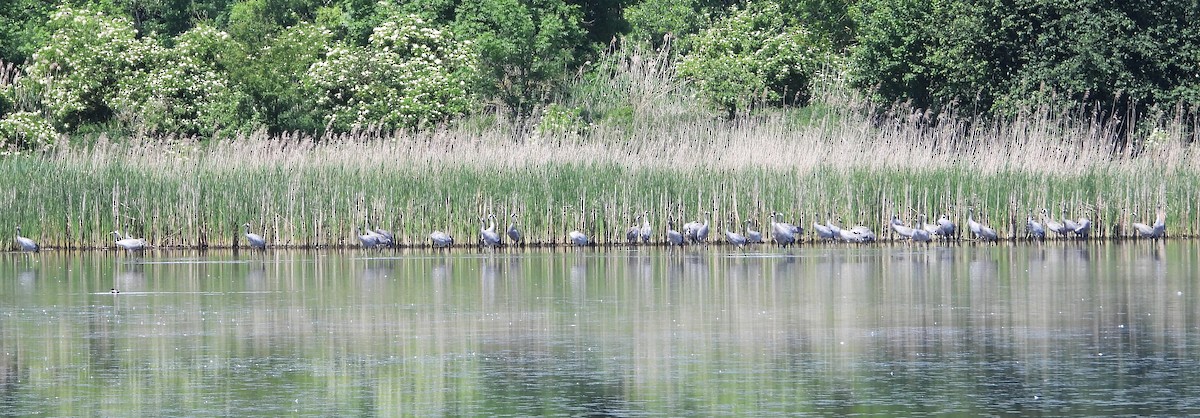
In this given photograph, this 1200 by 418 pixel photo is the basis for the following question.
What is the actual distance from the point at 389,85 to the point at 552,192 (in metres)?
14.0

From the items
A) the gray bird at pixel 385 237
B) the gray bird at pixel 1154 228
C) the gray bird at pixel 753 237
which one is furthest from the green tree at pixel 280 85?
the gray bird at pixel 1154 228

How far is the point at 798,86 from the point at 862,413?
34.6 m

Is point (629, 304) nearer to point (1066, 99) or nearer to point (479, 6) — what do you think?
point (1066, 99)

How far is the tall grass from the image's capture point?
29.1m

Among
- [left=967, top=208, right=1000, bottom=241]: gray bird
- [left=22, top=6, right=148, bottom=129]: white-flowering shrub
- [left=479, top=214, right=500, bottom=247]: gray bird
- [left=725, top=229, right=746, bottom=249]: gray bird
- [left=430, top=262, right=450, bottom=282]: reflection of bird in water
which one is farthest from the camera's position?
[left=22, top=6, right=148, bottom=129]: white-flowering shrub

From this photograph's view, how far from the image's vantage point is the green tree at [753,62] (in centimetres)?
4388

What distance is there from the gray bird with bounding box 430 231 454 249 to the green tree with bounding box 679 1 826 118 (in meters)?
15.1

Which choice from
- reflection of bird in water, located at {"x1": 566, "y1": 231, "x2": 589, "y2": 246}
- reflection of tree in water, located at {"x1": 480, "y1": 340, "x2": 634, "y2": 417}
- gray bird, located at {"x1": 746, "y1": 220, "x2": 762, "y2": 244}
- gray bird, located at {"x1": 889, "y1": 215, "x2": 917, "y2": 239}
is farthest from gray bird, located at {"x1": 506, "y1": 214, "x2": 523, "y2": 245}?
reflection of tree in water, located at {"x1": 480, "y1": 340, "x2": 634, "y2": 417}

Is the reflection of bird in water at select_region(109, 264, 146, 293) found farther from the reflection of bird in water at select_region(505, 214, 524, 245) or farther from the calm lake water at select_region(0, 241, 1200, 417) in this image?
the reflection of bird in water at select_region(505, 214, 524, 245)

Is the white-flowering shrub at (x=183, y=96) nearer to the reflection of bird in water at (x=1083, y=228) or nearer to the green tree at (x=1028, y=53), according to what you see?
the green tree at (x=1028, y=53)

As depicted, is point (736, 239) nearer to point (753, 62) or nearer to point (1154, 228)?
point (1154, 228)

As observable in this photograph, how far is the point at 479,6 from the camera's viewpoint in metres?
47.8

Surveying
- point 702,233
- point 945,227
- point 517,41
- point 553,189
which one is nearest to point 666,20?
point 517,41

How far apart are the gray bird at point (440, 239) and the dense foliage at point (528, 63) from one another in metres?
8.05
